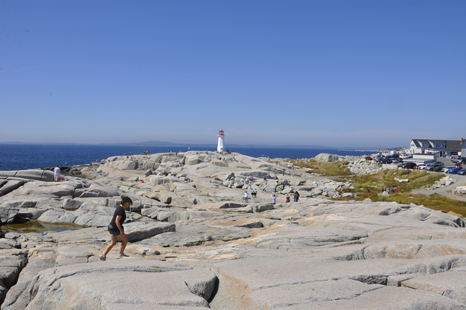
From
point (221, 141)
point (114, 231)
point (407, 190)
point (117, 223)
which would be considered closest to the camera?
point (117, 223)

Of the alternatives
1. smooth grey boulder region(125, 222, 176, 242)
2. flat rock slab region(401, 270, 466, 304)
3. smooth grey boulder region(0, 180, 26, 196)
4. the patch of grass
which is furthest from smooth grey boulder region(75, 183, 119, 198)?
flat rock slab region(401, 270, 466, 304)

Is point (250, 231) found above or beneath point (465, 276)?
beneath

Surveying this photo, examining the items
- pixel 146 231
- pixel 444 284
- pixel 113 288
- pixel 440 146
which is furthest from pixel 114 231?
pixel 440 146

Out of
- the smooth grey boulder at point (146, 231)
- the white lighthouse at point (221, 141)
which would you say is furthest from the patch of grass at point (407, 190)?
the white lighthouse at point (221, 141)

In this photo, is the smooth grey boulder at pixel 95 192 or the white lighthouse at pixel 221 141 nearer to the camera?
the smooth grey boulder at pixel 95 192

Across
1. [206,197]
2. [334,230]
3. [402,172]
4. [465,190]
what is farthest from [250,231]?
[402,172]

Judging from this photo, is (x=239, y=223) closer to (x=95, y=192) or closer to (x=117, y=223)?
(x=117, y=223)

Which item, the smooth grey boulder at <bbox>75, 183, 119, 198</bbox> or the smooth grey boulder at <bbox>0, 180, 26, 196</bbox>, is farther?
the smooth grey boulder at <bbox>75, 183, 119, 198</bbox>

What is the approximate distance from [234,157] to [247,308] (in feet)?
232

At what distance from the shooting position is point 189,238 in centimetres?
1748

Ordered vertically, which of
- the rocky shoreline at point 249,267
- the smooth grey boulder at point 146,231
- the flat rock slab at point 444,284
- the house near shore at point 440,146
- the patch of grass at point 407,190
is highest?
the house near shore at point 440,146

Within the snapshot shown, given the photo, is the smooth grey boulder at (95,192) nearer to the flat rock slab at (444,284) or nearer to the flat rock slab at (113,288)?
the flat rock slab at (113,288)

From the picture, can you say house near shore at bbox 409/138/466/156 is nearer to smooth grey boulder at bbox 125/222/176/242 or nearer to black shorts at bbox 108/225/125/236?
smooth grey boulder at bbox 125/222/176/242

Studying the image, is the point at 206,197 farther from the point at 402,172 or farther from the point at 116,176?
the point at 402,172
